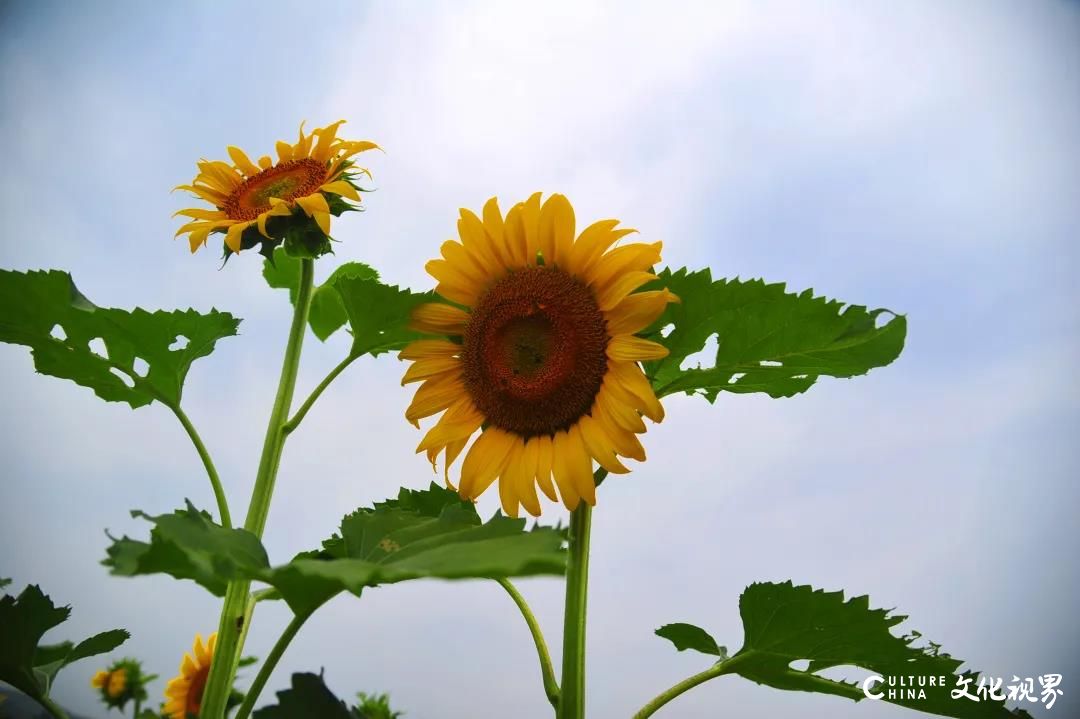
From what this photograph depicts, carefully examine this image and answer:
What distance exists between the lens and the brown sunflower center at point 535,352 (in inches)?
34.9

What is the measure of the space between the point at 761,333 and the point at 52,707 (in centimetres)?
92

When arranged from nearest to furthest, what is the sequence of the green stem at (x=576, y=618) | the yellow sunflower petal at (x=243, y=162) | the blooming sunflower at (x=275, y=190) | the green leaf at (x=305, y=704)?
the green leaf at (x=305, y=704) < the green stem at (x=576, y=618) < the blooming sunflower at (x=275, y=190) < the yellow sunflower petal at (x=243, y=162)

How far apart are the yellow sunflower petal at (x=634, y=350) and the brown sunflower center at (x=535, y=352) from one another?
0.10 ft

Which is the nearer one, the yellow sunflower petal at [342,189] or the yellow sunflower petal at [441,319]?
the yellow sunflower petal at [441,319]

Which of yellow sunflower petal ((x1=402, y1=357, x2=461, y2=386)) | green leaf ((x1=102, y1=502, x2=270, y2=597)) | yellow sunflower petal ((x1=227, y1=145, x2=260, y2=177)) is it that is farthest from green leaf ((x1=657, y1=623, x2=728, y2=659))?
yellow sunflower petal ((x1=227, y1=145, x2=260, y2=177))

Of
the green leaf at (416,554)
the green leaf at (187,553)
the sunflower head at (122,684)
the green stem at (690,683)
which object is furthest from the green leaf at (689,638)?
the sunflower head at (122,684)

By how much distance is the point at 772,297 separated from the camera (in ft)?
3.05

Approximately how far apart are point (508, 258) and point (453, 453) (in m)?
0.24

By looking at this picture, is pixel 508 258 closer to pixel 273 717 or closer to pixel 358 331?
pixel 358 331

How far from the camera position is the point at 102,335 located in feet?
3.38

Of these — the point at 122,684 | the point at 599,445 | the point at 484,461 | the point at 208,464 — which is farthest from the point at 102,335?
the point at 122,684

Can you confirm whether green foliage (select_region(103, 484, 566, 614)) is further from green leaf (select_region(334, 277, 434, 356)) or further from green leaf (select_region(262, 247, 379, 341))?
green leaf (select_region(262, 247, 379, 341))

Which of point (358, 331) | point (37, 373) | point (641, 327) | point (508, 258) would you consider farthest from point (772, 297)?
point (37, 373)

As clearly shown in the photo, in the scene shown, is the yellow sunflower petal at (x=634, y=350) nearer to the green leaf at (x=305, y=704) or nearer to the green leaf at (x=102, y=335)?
the green leaf at (x=305, y=704)
